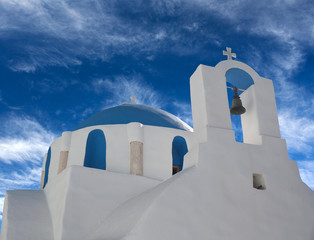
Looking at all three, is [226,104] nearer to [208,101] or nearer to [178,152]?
[208,101]

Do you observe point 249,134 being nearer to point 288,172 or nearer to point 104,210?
point 288,172

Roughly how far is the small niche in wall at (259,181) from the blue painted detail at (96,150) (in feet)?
16.4

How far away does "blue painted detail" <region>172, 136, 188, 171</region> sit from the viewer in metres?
10.0

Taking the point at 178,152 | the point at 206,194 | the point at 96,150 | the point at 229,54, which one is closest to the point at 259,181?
the point at 206,194

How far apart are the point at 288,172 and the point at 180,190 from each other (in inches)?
96.2

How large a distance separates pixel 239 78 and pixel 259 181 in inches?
97.9

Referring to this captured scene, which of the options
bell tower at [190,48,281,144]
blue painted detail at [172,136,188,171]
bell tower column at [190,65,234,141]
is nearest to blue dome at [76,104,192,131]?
blue painted detail at [172,136,188,171]

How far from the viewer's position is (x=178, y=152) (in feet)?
33.9

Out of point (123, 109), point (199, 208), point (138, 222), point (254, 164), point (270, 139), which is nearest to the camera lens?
point (138, 222)

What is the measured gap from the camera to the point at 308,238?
517 centimetres

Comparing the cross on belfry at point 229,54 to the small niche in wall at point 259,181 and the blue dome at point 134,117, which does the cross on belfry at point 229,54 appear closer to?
the small niche in wall at point 259,181

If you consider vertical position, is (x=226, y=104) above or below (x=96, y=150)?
below

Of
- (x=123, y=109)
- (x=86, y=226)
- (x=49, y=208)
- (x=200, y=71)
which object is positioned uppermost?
(x=123, y=109)

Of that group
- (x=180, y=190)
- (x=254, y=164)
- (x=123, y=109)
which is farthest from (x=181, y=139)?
(x=180, y=190)
